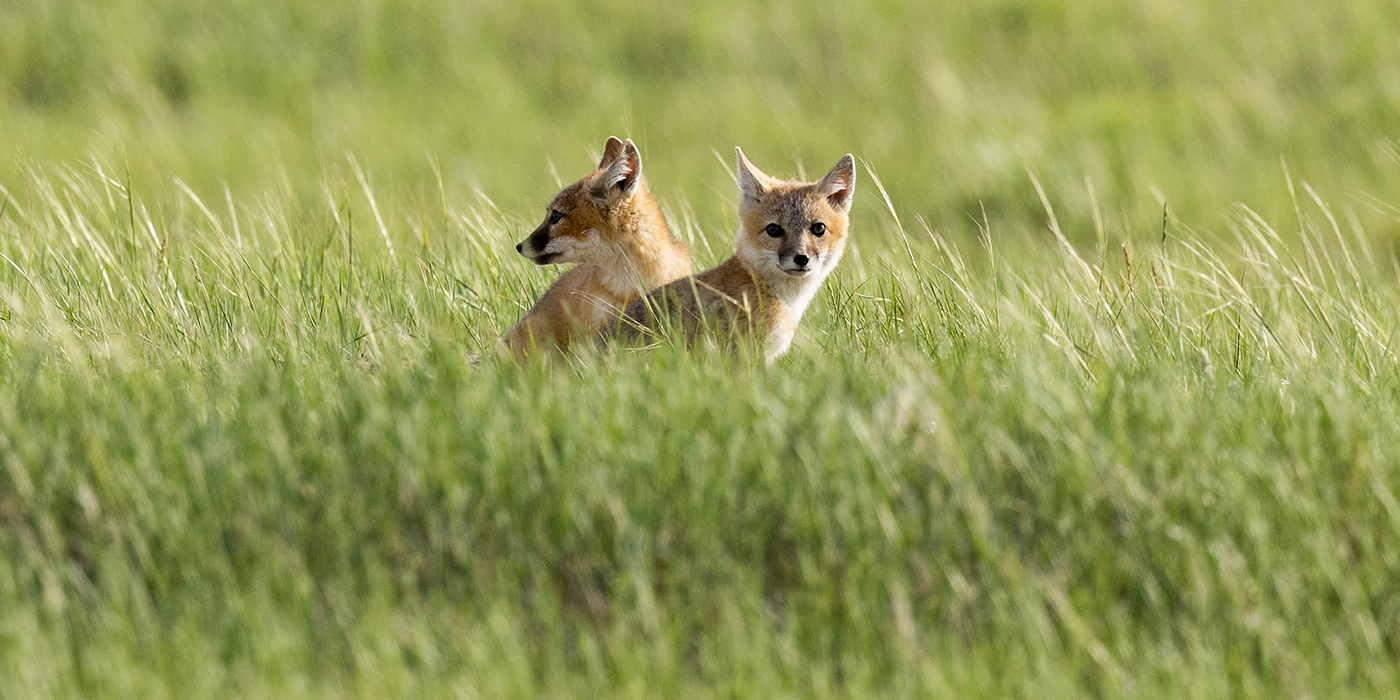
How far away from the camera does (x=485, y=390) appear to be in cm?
434

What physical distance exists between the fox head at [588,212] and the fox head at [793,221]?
0.54 metres

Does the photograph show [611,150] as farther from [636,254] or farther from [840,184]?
[840,184]

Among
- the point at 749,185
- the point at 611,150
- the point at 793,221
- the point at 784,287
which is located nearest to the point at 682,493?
the point at 784,287

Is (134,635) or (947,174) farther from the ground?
(134,635)

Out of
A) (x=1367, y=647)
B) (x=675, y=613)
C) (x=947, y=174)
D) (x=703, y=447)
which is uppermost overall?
(x=703, y=447)

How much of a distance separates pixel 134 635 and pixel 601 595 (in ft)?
4.06

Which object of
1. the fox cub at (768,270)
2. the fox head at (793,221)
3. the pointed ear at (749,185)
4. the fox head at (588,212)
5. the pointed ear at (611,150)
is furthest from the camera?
the pointed ear at (611,150)

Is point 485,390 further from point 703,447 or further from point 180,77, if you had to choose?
point 180,77

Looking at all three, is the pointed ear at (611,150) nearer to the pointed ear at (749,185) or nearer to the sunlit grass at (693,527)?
the pointed ear at (749,185)

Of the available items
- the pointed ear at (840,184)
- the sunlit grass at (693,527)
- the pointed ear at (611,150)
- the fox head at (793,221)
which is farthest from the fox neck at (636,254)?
the sunlit grass at (693,527)

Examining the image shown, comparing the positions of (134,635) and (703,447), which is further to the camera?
(703,447)

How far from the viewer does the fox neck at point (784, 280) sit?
570 centimetres

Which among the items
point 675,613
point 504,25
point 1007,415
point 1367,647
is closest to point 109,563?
point 675,613

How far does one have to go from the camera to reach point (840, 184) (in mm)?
6121
